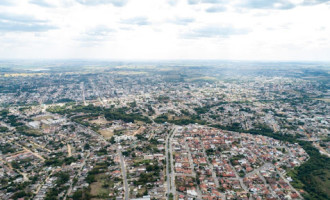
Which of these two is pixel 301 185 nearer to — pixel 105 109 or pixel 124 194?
pixel 124 194

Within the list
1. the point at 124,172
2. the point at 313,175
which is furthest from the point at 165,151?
the point at 313,175

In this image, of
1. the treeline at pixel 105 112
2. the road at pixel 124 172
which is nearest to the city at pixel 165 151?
the road at pixel 124 172

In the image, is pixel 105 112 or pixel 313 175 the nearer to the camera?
pixel 313 175

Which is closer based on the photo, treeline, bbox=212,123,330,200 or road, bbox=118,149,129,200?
road, bbox=118,149,129,200

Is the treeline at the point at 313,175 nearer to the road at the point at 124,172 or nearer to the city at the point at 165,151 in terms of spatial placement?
the city at the point at 165,151

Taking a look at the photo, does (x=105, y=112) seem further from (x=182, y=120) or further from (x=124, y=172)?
(x=124, y=172)

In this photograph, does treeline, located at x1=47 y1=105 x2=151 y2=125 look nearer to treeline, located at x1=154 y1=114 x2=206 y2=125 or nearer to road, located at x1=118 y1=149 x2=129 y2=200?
treeline, located at x1=154 y1=114 x2=206 y2=125

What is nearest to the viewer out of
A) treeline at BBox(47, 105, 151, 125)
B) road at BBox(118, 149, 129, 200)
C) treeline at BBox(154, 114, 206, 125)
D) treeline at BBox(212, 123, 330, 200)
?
road at BBox(118, 149, 129, 200)

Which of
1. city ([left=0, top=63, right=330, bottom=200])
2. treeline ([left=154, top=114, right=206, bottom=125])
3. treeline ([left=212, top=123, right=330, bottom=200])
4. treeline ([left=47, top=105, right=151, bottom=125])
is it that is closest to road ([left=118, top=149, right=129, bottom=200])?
city ([left=0, top=63, right=330, bottom=200])

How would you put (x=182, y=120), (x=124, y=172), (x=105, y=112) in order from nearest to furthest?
1. (x=124, y=172)
2. (x=182, y=120)
3. (x=105, y=112)

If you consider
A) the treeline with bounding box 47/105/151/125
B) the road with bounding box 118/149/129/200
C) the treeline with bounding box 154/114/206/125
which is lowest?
the road with bounding box 118/149/129/200

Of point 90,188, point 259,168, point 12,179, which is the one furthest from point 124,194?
point 259,168
